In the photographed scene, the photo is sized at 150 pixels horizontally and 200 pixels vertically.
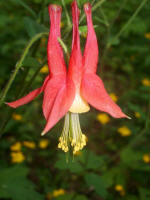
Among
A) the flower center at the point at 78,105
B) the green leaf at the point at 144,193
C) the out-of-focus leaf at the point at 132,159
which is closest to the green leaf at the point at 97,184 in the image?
the green leaf at the point at 144,193

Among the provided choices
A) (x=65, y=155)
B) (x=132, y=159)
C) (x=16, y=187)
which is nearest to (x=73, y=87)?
(x=16, y=187)

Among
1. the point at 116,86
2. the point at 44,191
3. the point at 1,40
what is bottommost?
the point at 44,191

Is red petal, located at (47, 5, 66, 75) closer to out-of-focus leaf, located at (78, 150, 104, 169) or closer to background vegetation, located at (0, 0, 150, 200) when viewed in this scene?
background vegetation, located at (0, 0, 150, 200)

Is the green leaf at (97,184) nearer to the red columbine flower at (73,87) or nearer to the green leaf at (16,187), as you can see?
the green leaf at (16,187)

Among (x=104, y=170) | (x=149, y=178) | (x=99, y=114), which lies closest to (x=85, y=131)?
(x=99, y=114)

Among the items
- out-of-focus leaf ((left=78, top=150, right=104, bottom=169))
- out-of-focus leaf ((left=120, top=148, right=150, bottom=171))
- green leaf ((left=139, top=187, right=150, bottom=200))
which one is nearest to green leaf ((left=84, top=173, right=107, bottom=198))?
out-of-focus leaf ((left=78, top=150, right=104, bottom=169))

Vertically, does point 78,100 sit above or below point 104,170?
above

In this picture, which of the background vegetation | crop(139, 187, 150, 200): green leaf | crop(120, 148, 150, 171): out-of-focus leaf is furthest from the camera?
crop(120, 148, 150, 171): out-of-focus leaf

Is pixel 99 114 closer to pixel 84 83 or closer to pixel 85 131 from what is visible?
pixel 85 131
